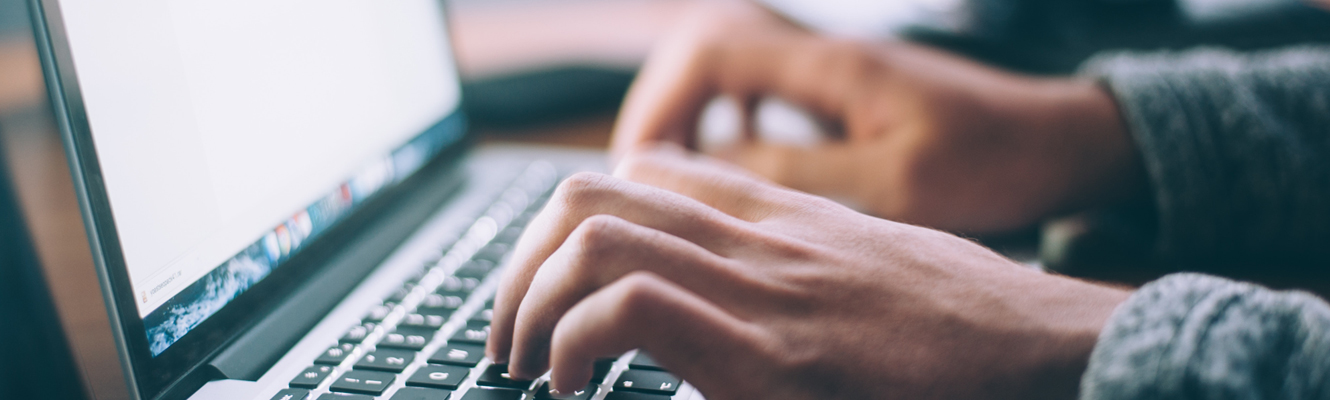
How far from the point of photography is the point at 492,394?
0.36 meters

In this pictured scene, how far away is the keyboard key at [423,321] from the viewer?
0.43 metres

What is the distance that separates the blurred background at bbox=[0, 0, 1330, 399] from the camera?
467 millimetres

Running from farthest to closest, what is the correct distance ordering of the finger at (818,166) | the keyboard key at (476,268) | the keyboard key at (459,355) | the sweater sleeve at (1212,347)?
the finger at (818,166)
the keyboard key at (476,268)
the keyboard key at (459,355)
the sweater sleeve at (1212,347)

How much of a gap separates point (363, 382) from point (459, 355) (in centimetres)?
5

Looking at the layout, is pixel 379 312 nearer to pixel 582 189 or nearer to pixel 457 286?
pixel 457 286

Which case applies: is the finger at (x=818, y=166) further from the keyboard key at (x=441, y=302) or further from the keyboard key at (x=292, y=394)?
the keyboard key at (x=292, y=394)

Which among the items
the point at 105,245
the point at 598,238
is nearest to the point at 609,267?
the point at 598,238

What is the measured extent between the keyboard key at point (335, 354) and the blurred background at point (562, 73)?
3.5 inches

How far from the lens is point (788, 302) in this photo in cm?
33

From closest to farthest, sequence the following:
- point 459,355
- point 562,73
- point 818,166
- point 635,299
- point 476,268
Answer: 1. point 635,299
2. point 459,355
3. point 476,268
4. point 818,166
5. point 562,73

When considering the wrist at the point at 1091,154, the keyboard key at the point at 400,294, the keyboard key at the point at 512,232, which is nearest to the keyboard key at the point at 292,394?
the keyboard key at the point at 400,294

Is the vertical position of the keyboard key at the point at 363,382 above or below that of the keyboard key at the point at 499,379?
above

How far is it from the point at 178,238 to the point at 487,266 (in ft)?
0.61

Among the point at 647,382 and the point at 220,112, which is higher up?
the point at 220,112
